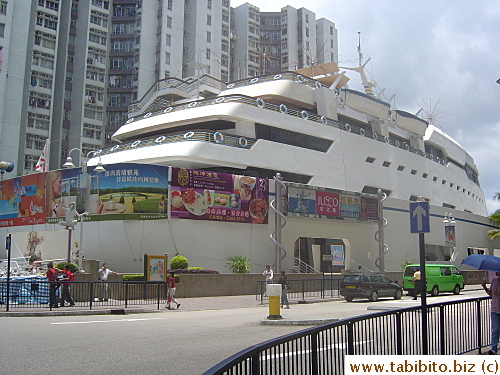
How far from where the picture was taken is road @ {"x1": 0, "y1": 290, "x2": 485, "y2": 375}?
8.20 metres

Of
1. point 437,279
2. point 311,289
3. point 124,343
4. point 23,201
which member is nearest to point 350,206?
point 437,279

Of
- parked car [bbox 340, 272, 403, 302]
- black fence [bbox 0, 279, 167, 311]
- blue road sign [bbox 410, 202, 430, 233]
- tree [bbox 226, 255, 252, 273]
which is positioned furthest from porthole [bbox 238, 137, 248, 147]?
blue road sign [bbox 410, 202, 430, 233]

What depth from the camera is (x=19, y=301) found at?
17734 mm

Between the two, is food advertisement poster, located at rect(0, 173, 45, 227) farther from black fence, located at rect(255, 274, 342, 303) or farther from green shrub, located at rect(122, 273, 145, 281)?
black fence, located at rect(255, 274, 342, 303)

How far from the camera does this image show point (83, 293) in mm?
18219

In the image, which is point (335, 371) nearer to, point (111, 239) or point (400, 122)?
point (111, 239)

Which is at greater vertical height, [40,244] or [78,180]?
[78,180]

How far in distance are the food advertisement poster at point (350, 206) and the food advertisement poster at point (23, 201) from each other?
1933 cm

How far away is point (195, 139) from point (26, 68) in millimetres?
38270

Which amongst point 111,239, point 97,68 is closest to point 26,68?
point 97,68

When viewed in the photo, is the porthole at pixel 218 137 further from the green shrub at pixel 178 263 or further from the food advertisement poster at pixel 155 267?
the food advertisement poster at pixel 155 267

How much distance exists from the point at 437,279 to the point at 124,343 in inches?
796

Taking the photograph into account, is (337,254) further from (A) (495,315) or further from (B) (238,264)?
(A) (495,315)

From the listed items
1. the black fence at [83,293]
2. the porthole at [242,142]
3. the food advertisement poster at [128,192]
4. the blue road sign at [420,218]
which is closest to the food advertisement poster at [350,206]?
the porthole at [242,142]
